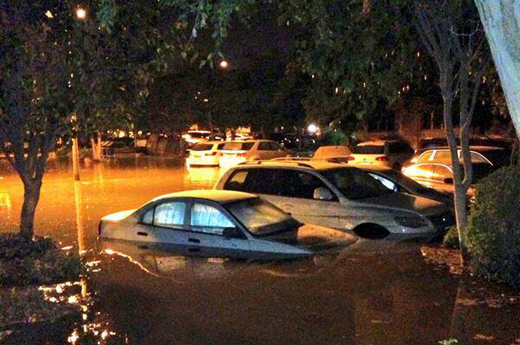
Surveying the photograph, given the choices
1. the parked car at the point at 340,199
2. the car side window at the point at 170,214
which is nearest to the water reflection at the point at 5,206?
the car side window at the point at 170,214

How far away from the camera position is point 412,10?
988cm

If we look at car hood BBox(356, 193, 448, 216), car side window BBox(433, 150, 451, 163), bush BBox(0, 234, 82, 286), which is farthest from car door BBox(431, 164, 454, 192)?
bush BBox(0, 234, 82, 286)

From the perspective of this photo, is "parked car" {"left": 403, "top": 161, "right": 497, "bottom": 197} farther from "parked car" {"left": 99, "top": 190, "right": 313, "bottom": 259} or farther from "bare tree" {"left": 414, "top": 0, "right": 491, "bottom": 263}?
"parked car" {"left": 99, "top": 190, "right": 313, "bottom": 259}

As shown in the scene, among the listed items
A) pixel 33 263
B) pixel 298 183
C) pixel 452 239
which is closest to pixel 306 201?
pixel 298 183

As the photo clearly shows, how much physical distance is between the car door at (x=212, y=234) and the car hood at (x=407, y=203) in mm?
2738

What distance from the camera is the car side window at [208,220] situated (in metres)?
10.1

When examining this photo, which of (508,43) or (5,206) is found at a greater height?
(508,43)

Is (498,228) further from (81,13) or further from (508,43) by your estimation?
(81,13)

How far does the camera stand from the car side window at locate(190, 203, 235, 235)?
1015 cm

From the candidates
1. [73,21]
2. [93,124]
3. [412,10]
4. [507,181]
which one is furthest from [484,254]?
[73,21]

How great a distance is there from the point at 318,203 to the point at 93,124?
Answer: 4.29 m

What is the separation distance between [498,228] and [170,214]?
5156 mm

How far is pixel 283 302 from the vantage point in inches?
303

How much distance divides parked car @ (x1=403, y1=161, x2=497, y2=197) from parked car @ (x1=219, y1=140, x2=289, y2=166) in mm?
16332
